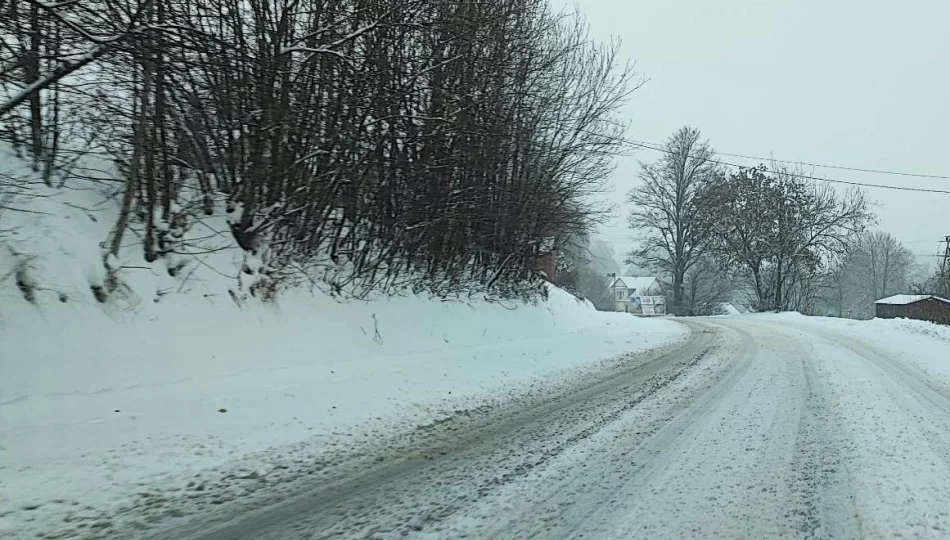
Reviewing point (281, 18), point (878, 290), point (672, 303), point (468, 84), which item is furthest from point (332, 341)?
point (878, 290)

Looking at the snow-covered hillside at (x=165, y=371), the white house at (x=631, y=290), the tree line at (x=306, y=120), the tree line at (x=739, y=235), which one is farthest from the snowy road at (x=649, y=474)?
the white house at (x=631, y=290)

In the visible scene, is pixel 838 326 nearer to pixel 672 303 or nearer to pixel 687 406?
pixel 687 406

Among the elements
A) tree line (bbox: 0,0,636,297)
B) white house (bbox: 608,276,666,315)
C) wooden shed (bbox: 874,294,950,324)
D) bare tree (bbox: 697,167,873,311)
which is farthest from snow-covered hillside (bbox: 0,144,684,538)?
white house (bbox: 608,276,666,315)

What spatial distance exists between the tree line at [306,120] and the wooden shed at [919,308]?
61.0 ft

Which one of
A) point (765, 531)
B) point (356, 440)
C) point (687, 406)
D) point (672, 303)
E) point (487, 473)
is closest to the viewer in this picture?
point (765, 531)

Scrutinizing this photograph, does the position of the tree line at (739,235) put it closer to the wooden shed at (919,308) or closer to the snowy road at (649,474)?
the wooden shed at (919,308)

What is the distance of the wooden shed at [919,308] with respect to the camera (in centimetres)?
2508

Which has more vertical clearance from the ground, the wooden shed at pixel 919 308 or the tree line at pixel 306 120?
the tree line at pixel 306 120

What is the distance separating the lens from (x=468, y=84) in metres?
13.9

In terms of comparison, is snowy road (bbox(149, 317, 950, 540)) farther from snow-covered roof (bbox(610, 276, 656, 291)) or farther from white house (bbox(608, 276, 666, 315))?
snow-covered roof (bbox(610, 276, 656, 291))

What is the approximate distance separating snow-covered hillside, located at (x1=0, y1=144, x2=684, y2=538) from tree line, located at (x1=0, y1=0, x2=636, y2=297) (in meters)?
0.53

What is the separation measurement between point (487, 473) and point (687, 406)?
3791 mm

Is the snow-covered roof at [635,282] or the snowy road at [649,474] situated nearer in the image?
the snowy road at [649,474]

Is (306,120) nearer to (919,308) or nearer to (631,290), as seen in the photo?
(919,308)
